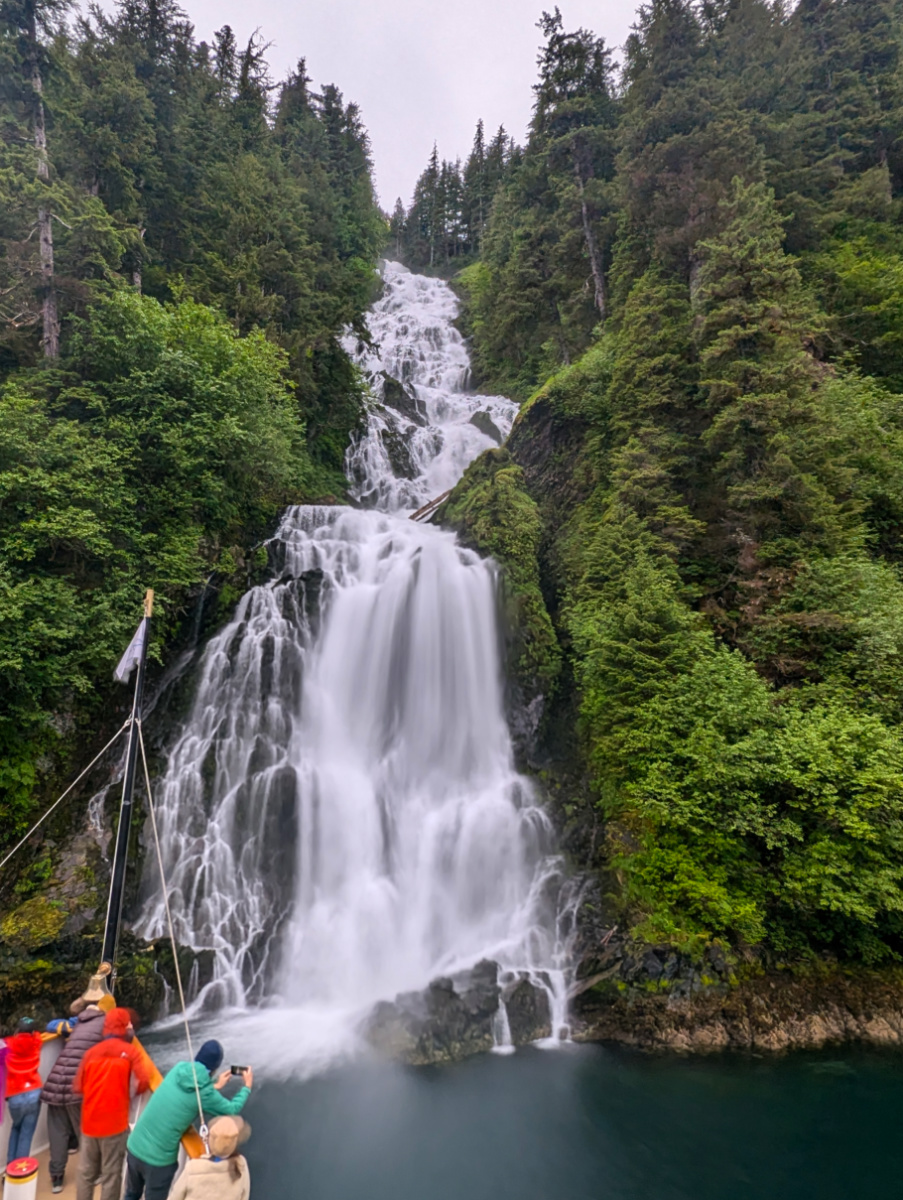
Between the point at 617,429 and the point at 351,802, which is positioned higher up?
the point at 617,429

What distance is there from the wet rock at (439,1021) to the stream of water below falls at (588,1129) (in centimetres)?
23

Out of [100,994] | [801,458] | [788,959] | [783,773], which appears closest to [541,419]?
[801,458]

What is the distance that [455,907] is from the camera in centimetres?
1075

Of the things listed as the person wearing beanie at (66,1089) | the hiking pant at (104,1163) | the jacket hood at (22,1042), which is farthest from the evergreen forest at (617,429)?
the hiking pant at (104,1163)

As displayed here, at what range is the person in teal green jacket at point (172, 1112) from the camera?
3.41 meters

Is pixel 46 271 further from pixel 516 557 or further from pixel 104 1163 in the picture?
pixel 104 1163

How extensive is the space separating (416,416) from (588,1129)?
82.6 feet

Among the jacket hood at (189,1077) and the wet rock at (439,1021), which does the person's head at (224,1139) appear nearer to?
the jacket hood at (189,1077)

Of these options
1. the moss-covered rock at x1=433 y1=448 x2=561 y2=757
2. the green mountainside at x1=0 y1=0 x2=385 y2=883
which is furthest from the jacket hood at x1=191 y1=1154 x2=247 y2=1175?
the moss-covered rock at x1=433 y1=448 x2=561 y2=757

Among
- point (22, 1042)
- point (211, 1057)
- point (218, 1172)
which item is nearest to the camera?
point (218, 1172)

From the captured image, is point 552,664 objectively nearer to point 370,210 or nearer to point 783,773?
point 783,773

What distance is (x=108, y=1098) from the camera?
13.1 ft

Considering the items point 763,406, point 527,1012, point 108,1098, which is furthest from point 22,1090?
point 763,406

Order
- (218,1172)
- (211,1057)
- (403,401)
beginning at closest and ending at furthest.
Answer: (218,1172) → (211,1057) → (403,401)
